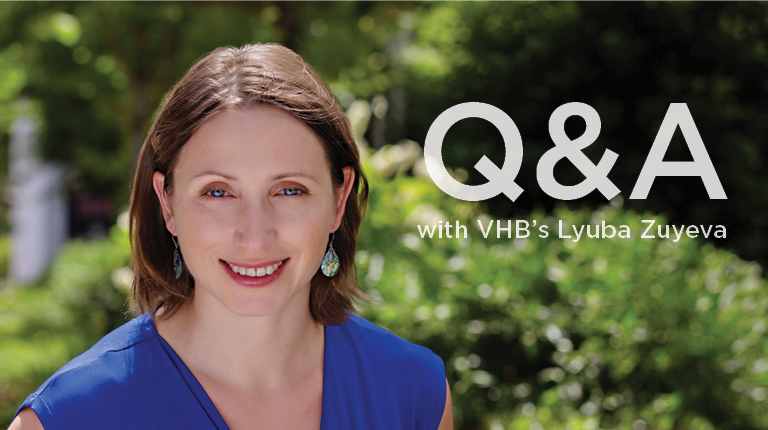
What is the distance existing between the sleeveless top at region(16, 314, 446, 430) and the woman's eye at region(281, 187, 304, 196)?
0.43 meters

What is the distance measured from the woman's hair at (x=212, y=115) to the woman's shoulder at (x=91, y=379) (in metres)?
0.16

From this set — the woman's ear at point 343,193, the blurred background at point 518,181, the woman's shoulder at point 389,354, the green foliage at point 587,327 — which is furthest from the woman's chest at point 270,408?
the green foliage at point 587,327

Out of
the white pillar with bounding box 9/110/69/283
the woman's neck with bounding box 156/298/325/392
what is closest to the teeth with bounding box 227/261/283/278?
the woman's neck with bounding box 156/298/325/392

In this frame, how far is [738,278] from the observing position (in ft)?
12.6

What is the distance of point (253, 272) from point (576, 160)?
4067 millimetres

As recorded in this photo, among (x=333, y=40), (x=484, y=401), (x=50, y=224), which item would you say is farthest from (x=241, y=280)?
A: (x=50, y=224)

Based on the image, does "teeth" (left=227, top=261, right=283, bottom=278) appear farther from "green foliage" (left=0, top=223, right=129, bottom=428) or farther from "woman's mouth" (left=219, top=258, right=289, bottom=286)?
"green foliage" (left=0, top=223, right=129, bottom=428)

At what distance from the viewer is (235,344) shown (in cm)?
148

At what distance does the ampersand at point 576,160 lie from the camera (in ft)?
16.6

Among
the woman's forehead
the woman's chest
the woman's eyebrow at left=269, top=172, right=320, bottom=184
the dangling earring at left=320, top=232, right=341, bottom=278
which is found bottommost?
the woman's chest

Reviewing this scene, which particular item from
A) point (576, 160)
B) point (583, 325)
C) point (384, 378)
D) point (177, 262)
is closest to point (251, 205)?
point (177, 262)

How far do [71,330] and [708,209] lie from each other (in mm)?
5945

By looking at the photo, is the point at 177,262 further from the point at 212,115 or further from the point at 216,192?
the point at 212,115

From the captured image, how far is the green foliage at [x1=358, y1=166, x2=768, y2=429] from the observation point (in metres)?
3.16
